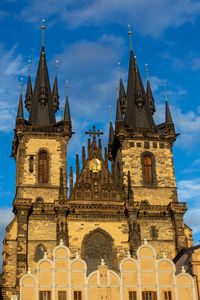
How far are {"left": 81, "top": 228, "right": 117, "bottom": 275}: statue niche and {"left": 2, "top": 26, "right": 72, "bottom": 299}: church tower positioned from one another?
2.23m

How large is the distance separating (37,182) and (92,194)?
5019 millimetres

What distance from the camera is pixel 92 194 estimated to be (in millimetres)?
46625

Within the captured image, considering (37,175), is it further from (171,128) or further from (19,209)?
(171,128)

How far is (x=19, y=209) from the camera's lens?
4394 cm

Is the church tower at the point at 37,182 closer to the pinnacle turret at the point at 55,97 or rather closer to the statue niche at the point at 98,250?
the pinnacle turret at the point at 55,97

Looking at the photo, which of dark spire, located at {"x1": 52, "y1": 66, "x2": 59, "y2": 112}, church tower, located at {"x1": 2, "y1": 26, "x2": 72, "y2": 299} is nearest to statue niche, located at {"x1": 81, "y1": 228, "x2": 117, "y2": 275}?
church tower, located at {"x1": 2, "y1": 26, "x2": 72, "y2": 299}

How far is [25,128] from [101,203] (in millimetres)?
10344

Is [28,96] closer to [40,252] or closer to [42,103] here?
[42,103]

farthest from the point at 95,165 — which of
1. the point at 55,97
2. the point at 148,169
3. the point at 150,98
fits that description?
the point at 150,98

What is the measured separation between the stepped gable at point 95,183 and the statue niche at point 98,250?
317 cm

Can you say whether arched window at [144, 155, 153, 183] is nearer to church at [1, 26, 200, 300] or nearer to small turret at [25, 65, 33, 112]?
church at [1, 26, 200, 300]

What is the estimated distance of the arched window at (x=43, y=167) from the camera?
4772 cm

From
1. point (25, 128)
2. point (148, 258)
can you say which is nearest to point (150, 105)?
point (25, 128)

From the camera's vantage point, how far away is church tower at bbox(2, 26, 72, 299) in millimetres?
42812
